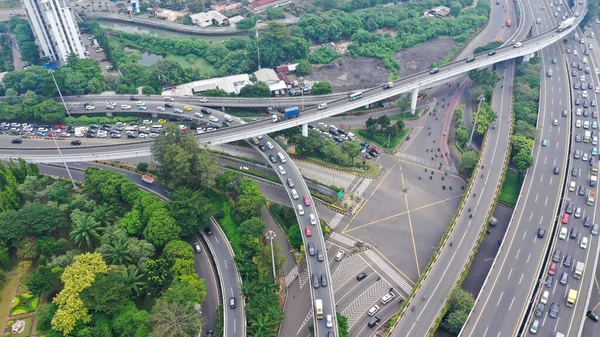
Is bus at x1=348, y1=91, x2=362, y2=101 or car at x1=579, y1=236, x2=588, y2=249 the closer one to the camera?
car at x1=579, y1=236, x2=588, y2=249

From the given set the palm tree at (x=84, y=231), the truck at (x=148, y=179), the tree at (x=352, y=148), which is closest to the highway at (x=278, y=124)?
the truck at (x=148, y=179)

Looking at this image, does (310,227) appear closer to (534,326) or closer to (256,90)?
(534,326)

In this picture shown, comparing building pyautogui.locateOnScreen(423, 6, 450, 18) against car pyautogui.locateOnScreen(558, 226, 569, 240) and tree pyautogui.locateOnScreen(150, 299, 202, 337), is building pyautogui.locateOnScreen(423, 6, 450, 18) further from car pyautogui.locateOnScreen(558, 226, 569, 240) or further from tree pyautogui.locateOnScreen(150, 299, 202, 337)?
tree pyautogui.locateOnScreen(150, 299, 202, 337)

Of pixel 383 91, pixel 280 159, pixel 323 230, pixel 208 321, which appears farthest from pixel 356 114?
pixel 208 321

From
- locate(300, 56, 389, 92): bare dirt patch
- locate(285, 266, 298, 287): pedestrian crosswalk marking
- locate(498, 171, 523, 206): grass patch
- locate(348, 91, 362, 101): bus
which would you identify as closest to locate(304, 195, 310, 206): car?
locate(285, 266, 298, 287): pedestrian crosswalk marking

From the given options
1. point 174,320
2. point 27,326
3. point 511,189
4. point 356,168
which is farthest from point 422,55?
point 27,326

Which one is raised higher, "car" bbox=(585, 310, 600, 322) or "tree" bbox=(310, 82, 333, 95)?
"tree" bbox=(310, 82, 333, 95)

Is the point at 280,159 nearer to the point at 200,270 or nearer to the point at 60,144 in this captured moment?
the point at 200,270
